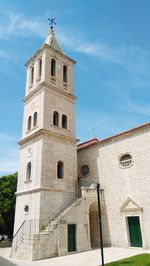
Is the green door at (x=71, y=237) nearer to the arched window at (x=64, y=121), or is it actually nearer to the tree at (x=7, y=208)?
the arched window at (x=64, y=121)

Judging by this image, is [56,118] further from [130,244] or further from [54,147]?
[130,244]

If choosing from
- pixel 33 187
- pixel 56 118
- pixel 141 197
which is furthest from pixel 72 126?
pixel 141 197

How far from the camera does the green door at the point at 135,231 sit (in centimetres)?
1788

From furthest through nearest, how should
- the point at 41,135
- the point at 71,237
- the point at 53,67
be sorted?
the point at 53,67, the point at 41,135, the point at 71,237

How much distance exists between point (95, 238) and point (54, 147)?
942cm

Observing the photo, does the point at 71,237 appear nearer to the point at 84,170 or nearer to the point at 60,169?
the point at 60,169

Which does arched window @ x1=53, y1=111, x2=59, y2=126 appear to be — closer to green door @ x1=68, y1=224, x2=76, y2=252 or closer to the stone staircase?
the stone staircase

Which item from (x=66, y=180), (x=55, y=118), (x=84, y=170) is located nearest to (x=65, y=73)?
(x=55, y=118)

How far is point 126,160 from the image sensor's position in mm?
20422

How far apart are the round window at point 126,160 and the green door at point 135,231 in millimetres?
4447

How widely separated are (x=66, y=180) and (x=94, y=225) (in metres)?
5.14

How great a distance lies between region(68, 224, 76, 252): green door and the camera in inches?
670

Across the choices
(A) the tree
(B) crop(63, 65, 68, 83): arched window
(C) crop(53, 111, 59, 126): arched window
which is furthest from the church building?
(A) the tree

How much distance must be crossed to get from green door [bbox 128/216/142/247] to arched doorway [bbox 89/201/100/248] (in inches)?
144
